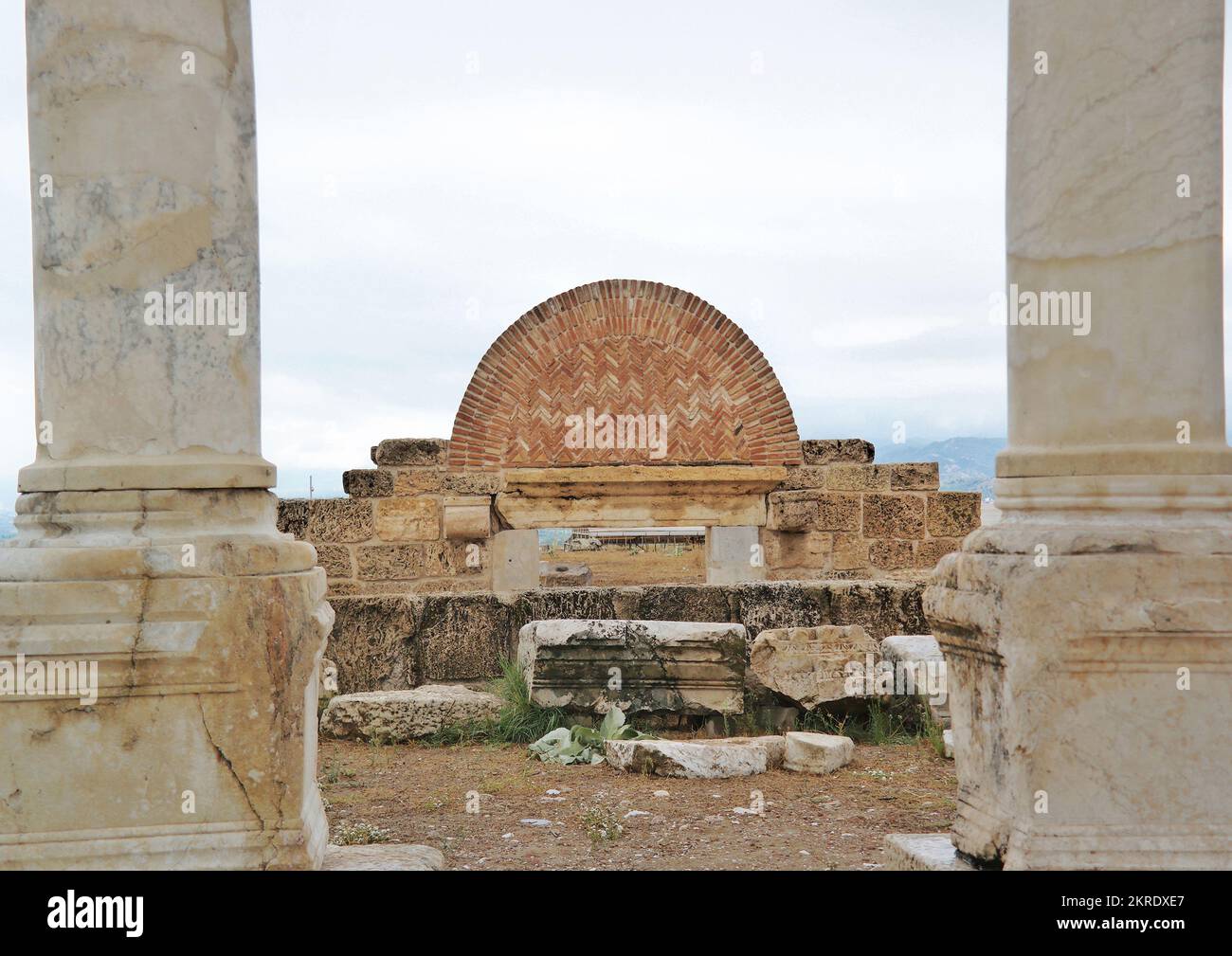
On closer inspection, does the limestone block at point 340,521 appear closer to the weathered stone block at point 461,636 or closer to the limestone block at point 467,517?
the limestone block at point 467,517

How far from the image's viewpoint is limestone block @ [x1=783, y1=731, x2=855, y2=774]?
182 inches

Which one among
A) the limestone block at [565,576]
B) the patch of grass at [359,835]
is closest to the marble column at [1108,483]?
the patch of grass at [359,835]

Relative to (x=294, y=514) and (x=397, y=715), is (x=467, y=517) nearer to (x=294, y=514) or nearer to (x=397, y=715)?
(x=294, y=514)

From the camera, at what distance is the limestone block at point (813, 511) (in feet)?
30.7

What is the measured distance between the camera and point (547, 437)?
9438 mm

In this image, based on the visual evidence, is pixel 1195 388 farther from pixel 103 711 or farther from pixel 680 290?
pixel 680 290

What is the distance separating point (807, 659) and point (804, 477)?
4.46 m

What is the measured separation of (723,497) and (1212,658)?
7092mm

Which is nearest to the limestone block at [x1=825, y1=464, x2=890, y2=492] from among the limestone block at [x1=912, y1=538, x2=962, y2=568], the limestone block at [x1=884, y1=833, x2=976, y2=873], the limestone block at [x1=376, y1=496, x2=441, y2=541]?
the limestone block at [x1=912, y1=538, x2=962, y2=568]

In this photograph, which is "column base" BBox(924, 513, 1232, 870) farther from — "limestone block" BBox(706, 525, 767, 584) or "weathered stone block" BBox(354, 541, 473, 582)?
"limestone block" BBox(706, 525, 767, 584)

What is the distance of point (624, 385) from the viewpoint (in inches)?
374

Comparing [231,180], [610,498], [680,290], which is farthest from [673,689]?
[680,290]

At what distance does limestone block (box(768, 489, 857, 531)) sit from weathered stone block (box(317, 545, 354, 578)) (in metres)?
3.98
